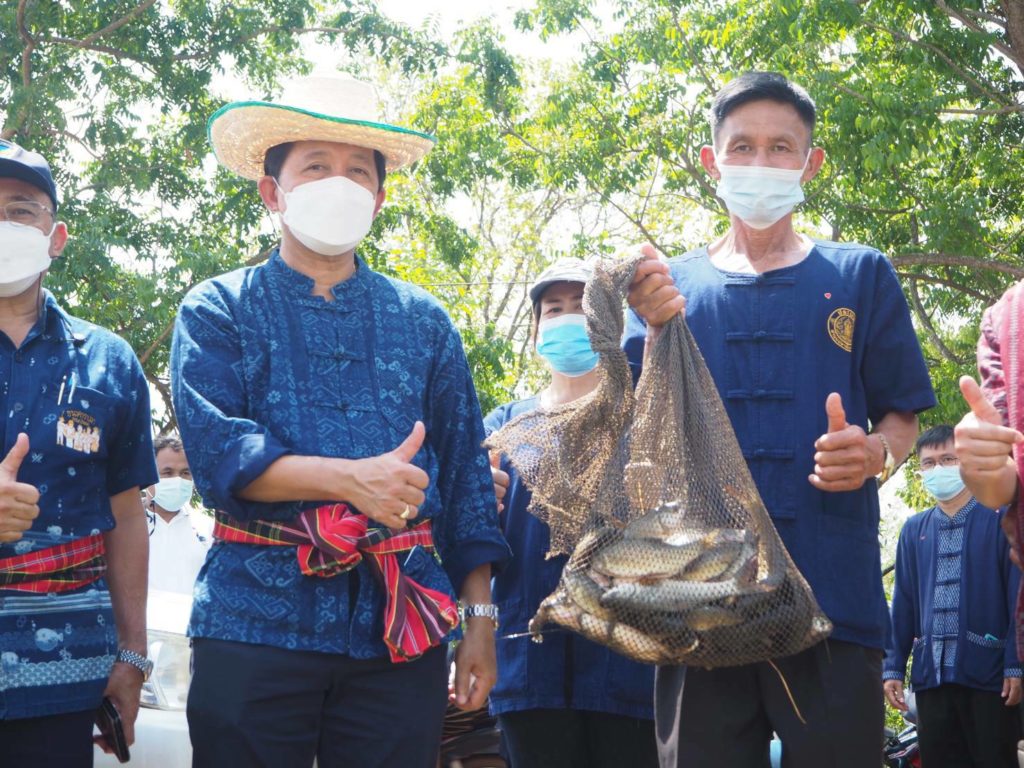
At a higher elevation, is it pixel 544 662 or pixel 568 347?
pixel 568 347

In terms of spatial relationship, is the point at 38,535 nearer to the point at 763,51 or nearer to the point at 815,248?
the point at 815,248

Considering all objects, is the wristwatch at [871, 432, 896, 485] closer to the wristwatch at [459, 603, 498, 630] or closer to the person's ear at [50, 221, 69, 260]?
the wristwatch at [459, 603, 498, 630]

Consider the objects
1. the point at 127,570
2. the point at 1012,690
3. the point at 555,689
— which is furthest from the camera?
the point at 1012,690

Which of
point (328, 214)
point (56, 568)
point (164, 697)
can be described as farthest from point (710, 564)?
point (164, 697)

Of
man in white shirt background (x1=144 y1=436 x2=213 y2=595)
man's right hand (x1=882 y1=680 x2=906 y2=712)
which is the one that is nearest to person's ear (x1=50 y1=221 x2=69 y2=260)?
man in white shirt background (x1=144 y1=436 x2=213 y2=595)

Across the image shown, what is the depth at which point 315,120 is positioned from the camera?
3508 millimetres

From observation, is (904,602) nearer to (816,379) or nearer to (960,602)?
(960,602)

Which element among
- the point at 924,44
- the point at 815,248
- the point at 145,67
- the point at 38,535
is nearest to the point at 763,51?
the point at 924,44

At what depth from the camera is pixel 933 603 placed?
7.39 metres

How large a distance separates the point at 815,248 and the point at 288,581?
5.47 feet

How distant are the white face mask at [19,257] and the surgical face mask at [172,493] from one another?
3.64 m

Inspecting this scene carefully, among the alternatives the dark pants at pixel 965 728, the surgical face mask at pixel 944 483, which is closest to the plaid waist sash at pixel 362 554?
the dark pants at pixel 965 728

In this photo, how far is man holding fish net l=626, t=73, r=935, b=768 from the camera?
3.16 meters

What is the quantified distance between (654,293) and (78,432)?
162 centimetres
